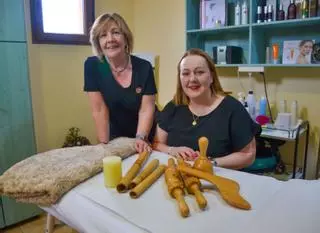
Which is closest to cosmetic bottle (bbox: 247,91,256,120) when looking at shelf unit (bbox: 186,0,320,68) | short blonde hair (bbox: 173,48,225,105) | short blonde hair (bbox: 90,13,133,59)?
shelf unit (bbox: 186,0,320,68)

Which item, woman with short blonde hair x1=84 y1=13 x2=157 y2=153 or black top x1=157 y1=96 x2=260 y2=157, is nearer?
black top x1=157 y1=96 x2=260 y2=157

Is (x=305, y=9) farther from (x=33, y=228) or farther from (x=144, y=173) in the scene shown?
(x=33, y=228)

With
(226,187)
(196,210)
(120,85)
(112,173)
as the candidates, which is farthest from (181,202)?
(120,85)

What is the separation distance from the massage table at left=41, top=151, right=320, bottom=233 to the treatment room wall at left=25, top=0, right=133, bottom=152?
5.38 feet

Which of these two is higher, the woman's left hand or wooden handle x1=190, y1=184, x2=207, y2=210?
the woman's left hand

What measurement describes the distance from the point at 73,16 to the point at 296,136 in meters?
2.14

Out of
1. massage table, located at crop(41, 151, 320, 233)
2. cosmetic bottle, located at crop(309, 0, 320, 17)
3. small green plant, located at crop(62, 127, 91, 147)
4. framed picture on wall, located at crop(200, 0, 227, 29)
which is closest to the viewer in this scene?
massage table, located at crop(41, 151, 320, 233)

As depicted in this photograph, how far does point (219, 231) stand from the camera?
707 millimetres

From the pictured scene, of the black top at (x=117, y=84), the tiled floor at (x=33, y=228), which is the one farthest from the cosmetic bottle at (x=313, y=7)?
the tiled floor at (x=33, y=228)

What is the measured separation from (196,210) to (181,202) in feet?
0.15

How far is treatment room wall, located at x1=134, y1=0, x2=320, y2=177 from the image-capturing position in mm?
2207

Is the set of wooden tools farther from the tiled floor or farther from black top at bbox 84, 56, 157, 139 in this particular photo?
the tiled floor

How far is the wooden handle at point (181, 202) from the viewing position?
77 cm

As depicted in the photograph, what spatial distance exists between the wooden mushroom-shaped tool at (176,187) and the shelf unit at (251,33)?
1.46m
